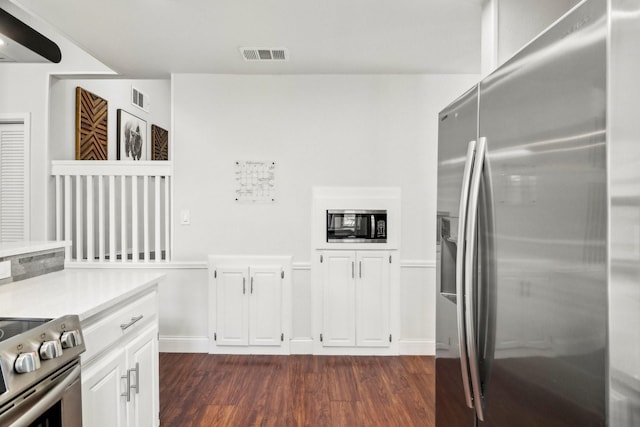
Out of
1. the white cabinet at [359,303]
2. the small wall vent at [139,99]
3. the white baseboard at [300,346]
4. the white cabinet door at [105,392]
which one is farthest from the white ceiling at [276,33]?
the white baseboard at [300,346]

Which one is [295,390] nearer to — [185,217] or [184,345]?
[184,345]

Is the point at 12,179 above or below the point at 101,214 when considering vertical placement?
above

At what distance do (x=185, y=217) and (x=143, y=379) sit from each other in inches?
78.5

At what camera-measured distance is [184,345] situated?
3.81 m

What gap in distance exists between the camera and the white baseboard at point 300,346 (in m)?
3.76

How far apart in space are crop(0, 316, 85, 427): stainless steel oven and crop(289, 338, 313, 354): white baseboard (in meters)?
2.48

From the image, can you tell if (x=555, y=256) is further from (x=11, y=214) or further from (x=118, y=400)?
(x=11, y=214)

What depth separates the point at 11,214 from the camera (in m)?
3.76

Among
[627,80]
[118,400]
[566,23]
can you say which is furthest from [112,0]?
[627,80]

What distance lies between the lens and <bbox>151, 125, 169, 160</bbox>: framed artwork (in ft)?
18.1

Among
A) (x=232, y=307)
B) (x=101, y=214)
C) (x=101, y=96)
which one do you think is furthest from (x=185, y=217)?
(x=101, y=96)

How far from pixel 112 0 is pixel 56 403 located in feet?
7.37

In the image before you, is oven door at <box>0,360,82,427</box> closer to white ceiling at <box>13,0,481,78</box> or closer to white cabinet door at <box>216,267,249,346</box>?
white ceiling at <box>13,0,481,78</box>

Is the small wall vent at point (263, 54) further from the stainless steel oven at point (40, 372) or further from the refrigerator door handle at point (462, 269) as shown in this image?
the stainless steel oven at point (40, 372)
